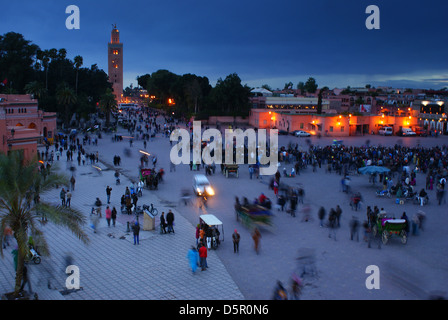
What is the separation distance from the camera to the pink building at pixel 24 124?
25.9 meters

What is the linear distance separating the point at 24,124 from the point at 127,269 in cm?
3280

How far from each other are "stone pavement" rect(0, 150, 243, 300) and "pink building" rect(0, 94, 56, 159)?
1170cm

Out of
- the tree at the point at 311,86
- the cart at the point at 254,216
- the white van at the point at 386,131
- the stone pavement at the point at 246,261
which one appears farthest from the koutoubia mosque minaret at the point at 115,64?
the cart at the point at 254,216

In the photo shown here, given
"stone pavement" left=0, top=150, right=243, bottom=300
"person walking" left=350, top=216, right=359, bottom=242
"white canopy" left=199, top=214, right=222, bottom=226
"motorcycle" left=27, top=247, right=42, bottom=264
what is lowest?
"stone pavement" left=0, top=150, right=243, bottom=300

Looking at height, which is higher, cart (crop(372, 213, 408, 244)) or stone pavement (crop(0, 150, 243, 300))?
cart (crop(372, 213, 408, 244))

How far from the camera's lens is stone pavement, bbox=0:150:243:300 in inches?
432

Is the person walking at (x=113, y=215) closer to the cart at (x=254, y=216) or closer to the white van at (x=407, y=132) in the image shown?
the cart at (x=254, y=216)

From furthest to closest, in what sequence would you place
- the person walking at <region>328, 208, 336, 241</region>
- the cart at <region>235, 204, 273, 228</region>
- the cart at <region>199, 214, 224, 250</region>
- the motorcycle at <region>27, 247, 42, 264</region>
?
the cart at <region>235, 204, 273, 228</region>, the person walking at <region>328, 208, 336, 241</region>, the cart at <region>199, 214, 224, 250</region>, the motorcycle at <region>27, 247, 42, 264</region>

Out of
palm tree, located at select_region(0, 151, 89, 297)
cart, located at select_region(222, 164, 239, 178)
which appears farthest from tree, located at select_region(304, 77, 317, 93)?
palm tree, located at select_region(0, 151, 89, 297)

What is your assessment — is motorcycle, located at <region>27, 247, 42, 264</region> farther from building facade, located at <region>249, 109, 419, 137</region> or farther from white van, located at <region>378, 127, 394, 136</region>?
white van, located at <region>378, 127, 394, 136</region>

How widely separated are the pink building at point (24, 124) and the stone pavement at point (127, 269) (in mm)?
11702

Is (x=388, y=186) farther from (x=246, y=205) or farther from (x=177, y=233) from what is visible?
(x=177, y=233)

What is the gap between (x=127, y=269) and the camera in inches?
492
